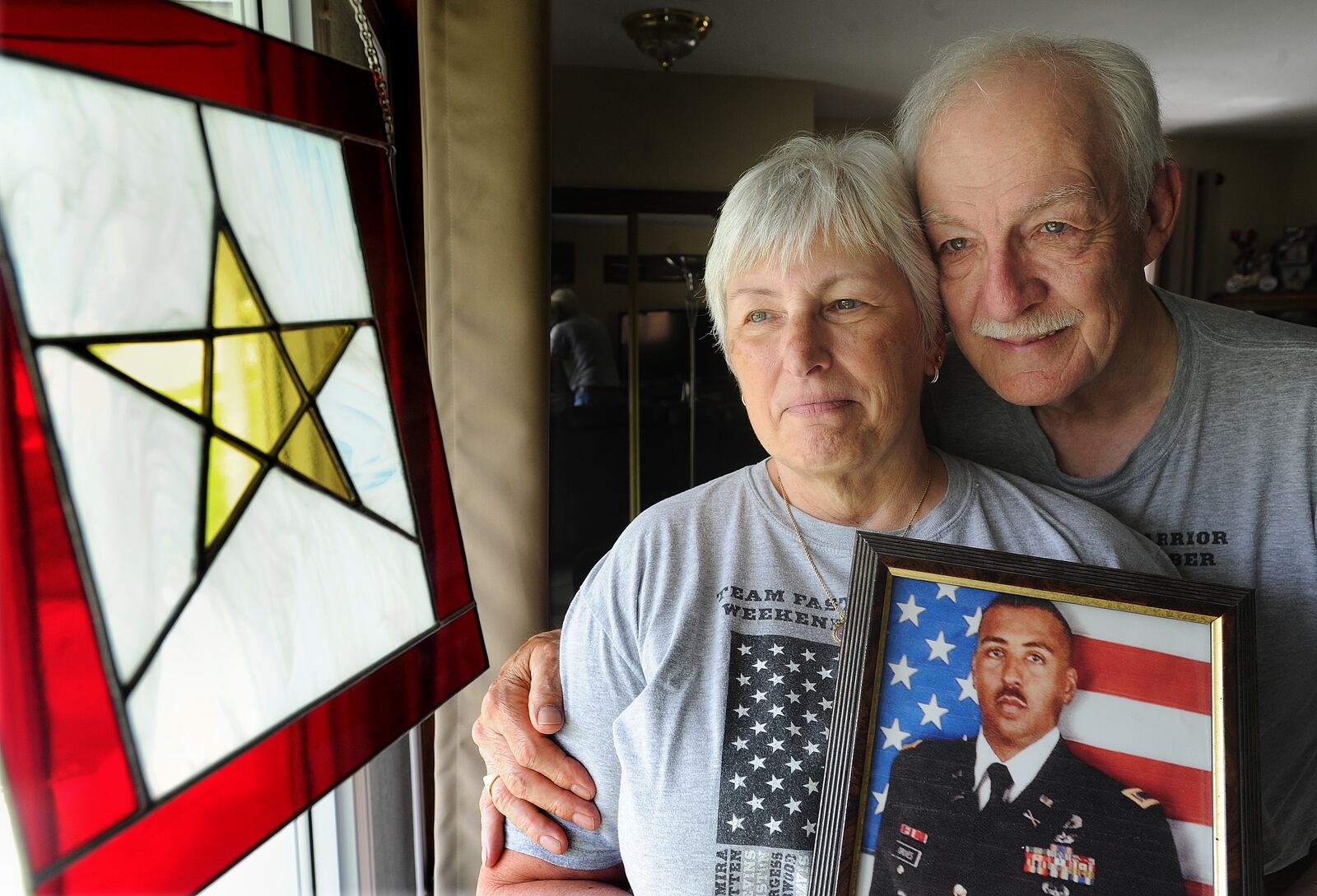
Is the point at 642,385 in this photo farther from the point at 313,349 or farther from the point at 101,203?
the point at 101,203

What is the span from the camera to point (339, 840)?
3.91ft

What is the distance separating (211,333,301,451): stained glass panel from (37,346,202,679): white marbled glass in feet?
0.08

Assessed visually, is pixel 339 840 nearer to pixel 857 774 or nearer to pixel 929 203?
pixel 857 774

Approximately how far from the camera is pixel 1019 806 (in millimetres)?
775

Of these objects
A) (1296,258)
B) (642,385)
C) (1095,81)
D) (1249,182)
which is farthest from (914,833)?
(1249,182)

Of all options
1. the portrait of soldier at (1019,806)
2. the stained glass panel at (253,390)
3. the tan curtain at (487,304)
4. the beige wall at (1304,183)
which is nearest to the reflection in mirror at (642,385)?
the tan curtain at (487,304)

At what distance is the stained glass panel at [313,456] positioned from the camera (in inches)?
15.6

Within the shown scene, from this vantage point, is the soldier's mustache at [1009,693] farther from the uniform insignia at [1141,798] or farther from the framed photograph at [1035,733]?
the uniform insignia at [1141,798]

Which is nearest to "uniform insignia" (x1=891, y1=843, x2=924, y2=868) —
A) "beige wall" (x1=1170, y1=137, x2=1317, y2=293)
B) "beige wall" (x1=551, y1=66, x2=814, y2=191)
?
"beige wall" (x1=551, y1=66, x2=814, y2=191)

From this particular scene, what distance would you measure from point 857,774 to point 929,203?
2.43 ft

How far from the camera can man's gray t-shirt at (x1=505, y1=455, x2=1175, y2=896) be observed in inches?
36.6

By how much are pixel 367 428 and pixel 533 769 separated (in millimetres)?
723

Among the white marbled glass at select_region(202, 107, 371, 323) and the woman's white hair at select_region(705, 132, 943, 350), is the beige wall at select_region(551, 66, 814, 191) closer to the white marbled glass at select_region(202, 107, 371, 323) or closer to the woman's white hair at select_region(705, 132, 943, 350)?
the woman's white hair at select_region(705, 132, 943, 350)

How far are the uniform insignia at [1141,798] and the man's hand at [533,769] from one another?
604 millimetres
